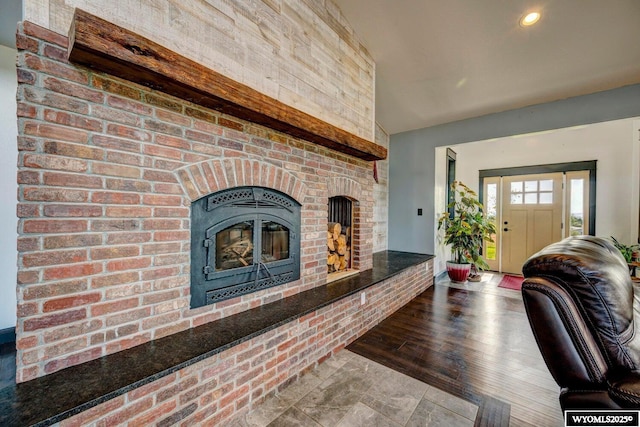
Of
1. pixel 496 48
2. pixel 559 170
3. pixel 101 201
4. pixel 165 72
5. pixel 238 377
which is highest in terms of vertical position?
pixel 496 48

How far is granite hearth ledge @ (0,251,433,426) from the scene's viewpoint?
3.05ft

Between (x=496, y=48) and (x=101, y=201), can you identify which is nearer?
(x=101, y=201)

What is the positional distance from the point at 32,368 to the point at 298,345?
52.4 inches

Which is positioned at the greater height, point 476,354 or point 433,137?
point 433,137

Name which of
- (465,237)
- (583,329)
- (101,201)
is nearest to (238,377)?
(101,201)

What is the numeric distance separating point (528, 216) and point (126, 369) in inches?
239

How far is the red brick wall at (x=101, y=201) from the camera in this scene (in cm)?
104

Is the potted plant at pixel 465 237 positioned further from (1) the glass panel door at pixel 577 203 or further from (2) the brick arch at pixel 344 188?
(2) the brick arch at pixel 344 188

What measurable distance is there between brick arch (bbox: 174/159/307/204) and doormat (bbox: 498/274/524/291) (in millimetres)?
3958

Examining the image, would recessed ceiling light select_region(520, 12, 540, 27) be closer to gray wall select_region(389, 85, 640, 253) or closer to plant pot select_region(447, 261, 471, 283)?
gray wall select_region(389, 85, 640, 253)

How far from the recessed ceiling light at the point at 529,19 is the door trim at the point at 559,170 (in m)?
3.25

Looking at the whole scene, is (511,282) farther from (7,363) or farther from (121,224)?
(7,363)

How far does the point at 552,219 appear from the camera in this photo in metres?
4.64

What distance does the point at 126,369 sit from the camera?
113 cm
